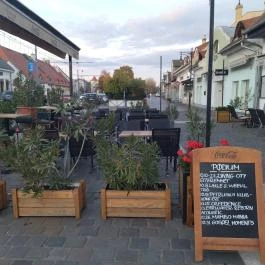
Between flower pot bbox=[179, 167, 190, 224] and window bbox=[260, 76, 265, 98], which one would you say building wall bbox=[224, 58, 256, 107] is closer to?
window bbox=[260, 76, 265, 98]

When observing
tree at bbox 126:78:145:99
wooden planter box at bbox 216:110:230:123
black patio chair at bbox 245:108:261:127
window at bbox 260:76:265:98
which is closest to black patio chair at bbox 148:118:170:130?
black patio chair at bbox 245:108:261:127

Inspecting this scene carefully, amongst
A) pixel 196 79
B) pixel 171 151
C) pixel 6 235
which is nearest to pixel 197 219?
pixel 6 235

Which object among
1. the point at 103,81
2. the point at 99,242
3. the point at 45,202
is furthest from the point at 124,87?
the point at 99,242

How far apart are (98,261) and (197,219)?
3.31 feet

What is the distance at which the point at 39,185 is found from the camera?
13.7 ft

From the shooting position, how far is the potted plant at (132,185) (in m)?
4.10

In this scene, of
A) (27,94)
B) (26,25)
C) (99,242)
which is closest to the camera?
(99,242)

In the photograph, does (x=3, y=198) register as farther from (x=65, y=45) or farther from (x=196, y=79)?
(x=196, y=79)

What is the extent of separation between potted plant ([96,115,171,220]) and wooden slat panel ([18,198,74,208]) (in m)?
0.44

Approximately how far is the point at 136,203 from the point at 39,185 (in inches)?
46.0

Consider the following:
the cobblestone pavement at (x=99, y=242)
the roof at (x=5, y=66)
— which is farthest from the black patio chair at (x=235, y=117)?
the roof at (x=5, y=66)

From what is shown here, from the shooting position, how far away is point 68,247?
3566 mm

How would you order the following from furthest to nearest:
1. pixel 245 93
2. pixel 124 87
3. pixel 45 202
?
pixel 124 87 → pixel 245 93 → pixel 45 202

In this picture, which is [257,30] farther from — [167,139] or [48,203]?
[48,203]
